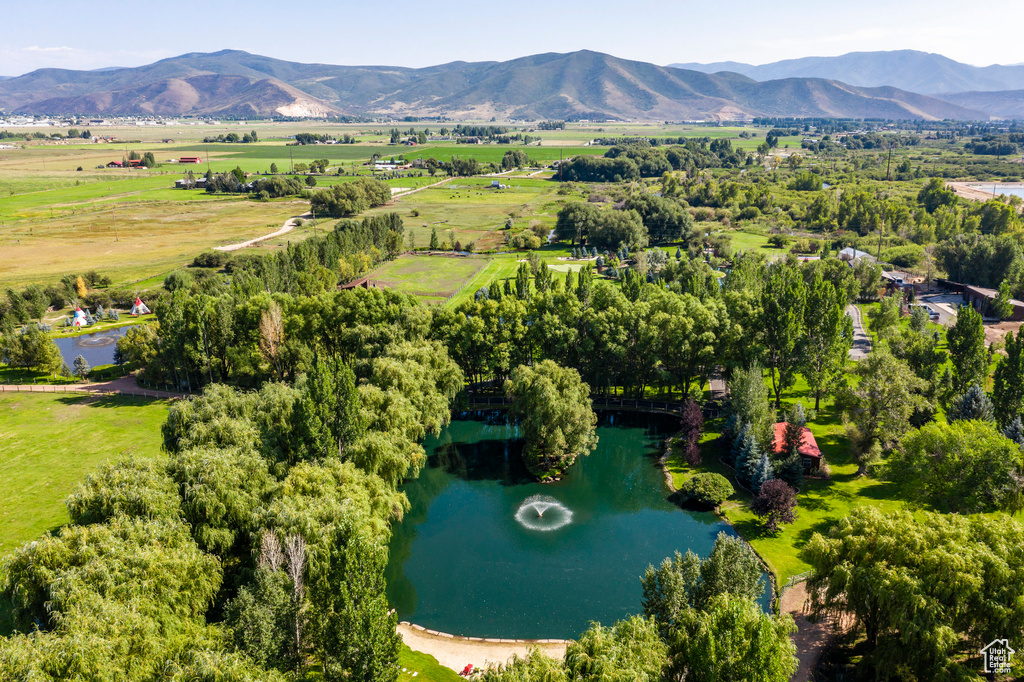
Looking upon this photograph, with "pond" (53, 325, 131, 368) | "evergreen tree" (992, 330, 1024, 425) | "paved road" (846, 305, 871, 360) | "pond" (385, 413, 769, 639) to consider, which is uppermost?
"evergreen tree" (992, 330, 1024, 425)

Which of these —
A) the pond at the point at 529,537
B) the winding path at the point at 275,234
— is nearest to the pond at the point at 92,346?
the winding path at the point at 275,234

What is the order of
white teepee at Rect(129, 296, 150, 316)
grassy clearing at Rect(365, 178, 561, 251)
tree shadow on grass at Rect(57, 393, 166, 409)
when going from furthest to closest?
grassy clearing at Rect(365, 178, 561, 251) < white teepee at Rect(129, 296, 150, 316) < tree shadow on grass at Rect(57, 393, 166, 409)

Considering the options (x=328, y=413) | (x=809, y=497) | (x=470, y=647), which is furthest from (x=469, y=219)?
(x=470, y=647)

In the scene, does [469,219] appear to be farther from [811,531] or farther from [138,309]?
[811,531]

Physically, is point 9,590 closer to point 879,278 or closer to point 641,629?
point 641,629

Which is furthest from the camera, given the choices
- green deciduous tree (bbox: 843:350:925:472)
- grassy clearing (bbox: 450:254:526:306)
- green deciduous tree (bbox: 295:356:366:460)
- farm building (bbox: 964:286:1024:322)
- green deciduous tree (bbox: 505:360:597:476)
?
grassy clearing (bbox: 450:254:526:306)

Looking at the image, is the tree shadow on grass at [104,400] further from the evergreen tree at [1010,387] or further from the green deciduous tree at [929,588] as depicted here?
the evergreen tree at [1010,387]

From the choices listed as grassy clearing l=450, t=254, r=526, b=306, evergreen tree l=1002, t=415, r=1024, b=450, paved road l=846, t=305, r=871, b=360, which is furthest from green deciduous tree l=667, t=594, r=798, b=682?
grassy clearing l=450, t=254, r=526, b=306

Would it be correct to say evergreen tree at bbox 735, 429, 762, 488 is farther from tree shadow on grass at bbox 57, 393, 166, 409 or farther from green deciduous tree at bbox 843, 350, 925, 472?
tree shadow on grass at bbox 57, 393, 166, 409
